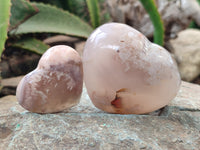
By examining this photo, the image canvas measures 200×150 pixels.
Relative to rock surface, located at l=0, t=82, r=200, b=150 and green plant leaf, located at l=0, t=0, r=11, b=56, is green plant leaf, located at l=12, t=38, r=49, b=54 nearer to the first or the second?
green plant leaf, located at l=0, t=0, r=11, b=56

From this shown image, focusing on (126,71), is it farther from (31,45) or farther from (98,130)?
(31,45)

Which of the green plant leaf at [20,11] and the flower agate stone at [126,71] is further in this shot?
the green plant leaf at [20,11]

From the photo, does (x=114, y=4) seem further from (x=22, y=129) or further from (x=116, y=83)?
(x=22, y=129)

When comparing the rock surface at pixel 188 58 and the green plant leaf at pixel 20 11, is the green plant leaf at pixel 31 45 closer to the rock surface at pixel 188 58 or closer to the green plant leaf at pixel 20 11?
the green plant leaf at pixel 20 11

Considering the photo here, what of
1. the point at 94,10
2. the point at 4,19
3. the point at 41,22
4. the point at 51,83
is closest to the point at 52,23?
the point at 41,22

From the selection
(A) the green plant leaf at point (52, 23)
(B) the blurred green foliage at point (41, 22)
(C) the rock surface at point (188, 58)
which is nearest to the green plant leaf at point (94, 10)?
(B) the blurred green foliage at point (41, 22)

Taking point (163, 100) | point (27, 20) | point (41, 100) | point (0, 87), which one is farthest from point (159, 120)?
point (27, 20)
